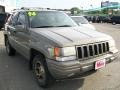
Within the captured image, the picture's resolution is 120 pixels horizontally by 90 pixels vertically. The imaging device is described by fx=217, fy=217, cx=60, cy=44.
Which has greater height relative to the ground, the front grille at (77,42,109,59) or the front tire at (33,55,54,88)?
Result: the front grille at (77,42,109,59)

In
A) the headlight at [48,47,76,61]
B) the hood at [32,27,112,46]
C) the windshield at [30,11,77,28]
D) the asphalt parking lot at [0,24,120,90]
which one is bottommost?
the asphalt parking lot at [0,24,120,90]

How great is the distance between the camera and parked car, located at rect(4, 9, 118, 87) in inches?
172

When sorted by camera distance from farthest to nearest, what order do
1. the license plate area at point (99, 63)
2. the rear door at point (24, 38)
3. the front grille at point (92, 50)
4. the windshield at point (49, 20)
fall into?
the windshield at point (49, 20)
the rear door at point (24, 38)
the license plate area at point (99, 63)
the front grille at point (92, 50)

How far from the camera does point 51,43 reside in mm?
4523

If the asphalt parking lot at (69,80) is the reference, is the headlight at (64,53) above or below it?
above

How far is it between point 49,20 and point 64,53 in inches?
72.2

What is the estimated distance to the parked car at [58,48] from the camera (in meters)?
4.38

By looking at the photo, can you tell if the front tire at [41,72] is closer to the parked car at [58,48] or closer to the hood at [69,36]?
the parked car at [58,48]

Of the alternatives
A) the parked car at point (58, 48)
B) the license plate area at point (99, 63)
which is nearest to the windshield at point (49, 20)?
the parked car at point (58, 48)

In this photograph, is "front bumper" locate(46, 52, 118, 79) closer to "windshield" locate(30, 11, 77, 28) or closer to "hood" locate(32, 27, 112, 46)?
"hood" locate(32, 27, 112, 46)

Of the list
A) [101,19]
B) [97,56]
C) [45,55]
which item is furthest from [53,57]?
[101,19]

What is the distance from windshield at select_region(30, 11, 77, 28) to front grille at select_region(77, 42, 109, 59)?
58.8 inches

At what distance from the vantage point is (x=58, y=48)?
173 inches

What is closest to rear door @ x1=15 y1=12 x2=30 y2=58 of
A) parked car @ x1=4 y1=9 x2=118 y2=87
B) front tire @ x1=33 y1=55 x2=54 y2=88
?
parked car @ x1=4 y1=9 x2=118 y2=87
